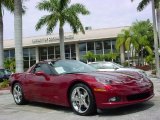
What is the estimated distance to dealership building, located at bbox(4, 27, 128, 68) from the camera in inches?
1971

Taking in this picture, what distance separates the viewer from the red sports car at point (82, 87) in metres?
7.16

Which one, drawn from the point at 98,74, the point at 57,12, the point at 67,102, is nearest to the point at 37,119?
the point at 67,102

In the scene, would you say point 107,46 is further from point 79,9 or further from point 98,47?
point 79,9

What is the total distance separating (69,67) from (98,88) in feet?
5.56

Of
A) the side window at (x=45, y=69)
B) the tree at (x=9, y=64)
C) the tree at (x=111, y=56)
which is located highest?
the tree at (x=111, y=56)

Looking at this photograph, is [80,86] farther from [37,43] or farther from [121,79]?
[37,43]

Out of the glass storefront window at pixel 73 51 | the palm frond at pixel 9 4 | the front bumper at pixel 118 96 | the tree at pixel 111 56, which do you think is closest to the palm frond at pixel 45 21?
the palm frond at pixel 9 4

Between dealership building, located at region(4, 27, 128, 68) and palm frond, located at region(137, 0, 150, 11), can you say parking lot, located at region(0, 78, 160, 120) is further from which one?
dealership building, located at region(4, 27, 128, 68)

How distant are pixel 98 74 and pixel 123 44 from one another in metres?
41.2

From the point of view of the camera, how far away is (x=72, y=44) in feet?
178

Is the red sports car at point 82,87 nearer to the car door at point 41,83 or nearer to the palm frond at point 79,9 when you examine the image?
the car door at point 41,83

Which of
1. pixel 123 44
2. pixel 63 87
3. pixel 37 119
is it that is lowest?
pixel 37 119

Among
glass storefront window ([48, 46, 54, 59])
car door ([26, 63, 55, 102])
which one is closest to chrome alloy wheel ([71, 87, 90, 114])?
car door ([26, 63, 55, 102])

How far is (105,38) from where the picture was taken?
49906mm
